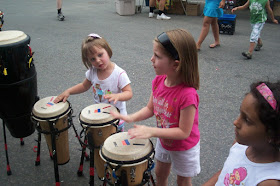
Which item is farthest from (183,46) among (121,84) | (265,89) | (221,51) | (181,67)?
(221,51)

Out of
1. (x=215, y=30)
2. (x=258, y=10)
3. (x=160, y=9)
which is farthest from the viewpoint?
(x=160, y=9)

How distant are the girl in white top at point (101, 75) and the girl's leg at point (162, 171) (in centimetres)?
57

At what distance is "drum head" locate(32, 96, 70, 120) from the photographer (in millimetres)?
2186

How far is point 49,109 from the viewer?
2.23 m

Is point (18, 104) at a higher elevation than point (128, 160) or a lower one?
lower

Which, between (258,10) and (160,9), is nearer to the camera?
(258,10)

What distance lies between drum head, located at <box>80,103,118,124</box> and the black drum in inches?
29.8

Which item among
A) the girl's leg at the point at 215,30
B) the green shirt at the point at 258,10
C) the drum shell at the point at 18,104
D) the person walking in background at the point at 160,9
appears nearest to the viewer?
the drum shell at the point at 18,104

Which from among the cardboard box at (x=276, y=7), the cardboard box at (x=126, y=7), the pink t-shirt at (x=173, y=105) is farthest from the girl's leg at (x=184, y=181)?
the cardboard box at (x=276, y=7)

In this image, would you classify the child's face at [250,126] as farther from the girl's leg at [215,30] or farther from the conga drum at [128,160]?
the girl's leg at [215,30]

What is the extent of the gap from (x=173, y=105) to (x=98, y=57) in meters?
0.94

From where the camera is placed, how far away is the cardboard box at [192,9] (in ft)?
28.5

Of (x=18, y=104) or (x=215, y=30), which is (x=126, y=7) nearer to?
(x=215, y=30)

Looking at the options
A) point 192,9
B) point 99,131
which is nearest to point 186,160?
point 99,131
